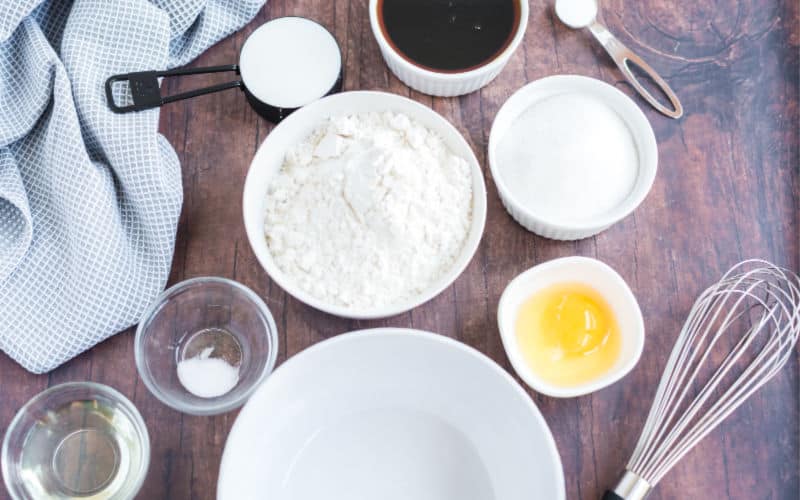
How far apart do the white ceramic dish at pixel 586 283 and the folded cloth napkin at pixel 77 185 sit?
0.38 m

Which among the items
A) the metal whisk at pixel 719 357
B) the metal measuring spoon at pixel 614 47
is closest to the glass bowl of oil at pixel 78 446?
the metal whisk at pixel 719 357

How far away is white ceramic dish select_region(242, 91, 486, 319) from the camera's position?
0.81 meters

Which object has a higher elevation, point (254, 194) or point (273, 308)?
point (254, 194)

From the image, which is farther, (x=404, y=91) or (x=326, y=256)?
(x=404, y=91)

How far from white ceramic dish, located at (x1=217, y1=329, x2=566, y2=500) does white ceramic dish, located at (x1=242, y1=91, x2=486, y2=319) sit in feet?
0.15

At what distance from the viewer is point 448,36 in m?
0.90

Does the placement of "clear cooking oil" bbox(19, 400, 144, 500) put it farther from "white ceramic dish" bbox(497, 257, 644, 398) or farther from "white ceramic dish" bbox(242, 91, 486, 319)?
"white ceramic dish" bbox(497, 257, 644, 398)

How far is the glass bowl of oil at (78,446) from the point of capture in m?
0.81

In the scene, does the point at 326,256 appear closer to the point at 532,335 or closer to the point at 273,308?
the point at 273,308

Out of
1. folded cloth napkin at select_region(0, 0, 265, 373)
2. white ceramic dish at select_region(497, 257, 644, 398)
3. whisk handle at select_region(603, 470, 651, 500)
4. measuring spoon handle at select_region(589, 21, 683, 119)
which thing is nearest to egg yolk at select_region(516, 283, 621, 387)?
white ceramic dish at select_region(497, 257, 644, 398)

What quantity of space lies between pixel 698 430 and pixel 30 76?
82cm

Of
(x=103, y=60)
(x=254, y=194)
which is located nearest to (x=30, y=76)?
(x=103, y=60)

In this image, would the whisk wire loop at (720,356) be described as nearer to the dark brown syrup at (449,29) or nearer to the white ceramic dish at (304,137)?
the white ceramic dish at (304,137)

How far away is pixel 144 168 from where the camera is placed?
0.84 meters
